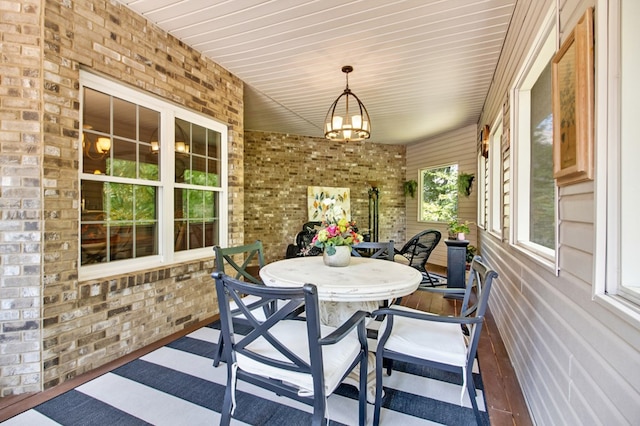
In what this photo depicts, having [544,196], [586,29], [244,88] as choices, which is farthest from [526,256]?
[244,88]

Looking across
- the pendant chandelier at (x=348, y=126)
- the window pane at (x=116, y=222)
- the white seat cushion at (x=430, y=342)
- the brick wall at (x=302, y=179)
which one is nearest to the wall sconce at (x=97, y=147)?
the window pane at (x=116, y=222)

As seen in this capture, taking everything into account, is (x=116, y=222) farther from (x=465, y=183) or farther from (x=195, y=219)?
(x=465, y=183)

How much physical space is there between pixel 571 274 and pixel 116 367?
115 inches

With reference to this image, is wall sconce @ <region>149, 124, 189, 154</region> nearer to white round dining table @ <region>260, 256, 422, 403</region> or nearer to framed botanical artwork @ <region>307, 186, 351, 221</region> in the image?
white round dining table @ <region>260, 256, 422, 403</region>

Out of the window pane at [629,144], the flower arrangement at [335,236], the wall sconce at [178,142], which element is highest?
the wall sconce at [178,142]

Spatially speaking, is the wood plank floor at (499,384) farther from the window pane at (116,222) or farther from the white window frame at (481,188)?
the window pane at (116,222)

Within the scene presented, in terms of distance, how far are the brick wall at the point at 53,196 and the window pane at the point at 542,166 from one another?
313cm

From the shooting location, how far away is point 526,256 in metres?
2.13

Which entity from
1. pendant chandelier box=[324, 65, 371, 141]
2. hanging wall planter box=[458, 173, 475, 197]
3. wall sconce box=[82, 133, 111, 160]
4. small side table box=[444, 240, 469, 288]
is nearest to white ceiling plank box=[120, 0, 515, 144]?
pendant chandelier box=[324, 65, 371, 141]

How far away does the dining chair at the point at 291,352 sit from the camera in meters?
1.30

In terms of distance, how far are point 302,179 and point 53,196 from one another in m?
5.16

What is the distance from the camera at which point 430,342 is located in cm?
169

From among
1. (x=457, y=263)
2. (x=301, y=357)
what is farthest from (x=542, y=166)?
(x=457, y=263)

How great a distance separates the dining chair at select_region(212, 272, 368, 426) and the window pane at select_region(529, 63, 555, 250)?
144 cm
